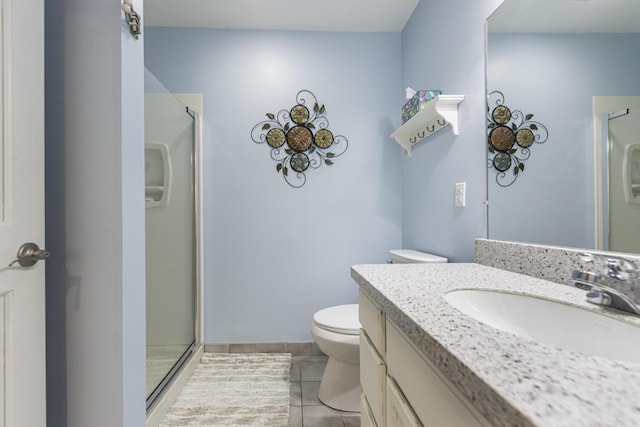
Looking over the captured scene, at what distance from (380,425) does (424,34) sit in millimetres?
2021

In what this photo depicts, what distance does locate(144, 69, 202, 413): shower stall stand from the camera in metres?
1.50

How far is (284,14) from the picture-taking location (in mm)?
2025

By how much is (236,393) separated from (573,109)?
194 centimetres

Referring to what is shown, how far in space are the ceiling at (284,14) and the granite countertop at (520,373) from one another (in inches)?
79.4

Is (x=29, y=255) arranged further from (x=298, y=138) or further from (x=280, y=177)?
(x=298, y=138)

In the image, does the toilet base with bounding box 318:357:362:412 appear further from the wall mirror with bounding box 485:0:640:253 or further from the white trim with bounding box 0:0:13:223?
the white trim with bounding box 0:0:13:223

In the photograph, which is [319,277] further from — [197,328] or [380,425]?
[380,425]

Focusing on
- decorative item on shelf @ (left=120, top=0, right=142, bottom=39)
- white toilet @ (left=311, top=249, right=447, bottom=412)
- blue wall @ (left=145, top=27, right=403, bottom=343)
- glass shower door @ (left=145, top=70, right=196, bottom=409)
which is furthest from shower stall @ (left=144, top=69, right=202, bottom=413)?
white toilet @ (left=311, top=249, right=447, bottom=412)

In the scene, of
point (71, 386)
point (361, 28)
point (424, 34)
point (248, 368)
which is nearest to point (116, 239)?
point (71, 386)

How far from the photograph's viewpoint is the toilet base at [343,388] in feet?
5.14

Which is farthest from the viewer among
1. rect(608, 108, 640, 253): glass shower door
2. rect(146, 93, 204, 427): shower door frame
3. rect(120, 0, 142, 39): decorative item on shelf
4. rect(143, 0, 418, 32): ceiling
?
rect(146, 93, 204, 427): shower door frame

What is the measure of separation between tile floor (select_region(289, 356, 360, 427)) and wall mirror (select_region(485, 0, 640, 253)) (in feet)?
3.81

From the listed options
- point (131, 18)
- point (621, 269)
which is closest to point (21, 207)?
point (131, 18)

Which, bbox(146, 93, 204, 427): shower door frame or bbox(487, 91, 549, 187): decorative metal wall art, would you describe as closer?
bbox(487, 91, 549, 187): decorative metal wall art
